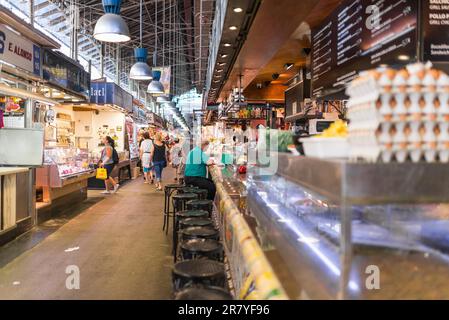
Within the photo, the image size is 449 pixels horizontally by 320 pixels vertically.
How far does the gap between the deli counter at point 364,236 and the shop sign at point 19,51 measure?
458 cm

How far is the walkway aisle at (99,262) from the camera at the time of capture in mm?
3840

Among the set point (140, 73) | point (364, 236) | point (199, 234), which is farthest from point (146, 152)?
point (364, 236)

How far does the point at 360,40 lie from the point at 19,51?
196 inches

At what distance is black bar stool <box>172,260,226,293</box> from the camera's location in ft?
7.24

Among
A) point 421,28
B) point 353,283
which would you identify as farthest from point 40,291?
point 421,28

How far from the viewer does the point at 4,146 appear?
617cm

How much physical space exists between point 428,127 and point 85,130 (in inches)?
507

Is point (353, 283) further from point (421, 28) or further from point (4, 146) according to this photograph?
point (4, 146)

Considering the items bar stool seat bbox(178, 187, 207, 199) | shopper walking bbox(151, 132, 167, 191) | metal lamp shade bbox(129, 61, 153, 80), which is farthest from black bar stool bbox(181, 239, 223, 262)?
shopper walking bbox(151, 132, 167, 191)

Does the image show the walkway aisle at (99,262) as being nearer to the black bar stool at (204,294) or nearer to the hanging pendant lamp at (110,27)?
the black bar stool at (204,294)

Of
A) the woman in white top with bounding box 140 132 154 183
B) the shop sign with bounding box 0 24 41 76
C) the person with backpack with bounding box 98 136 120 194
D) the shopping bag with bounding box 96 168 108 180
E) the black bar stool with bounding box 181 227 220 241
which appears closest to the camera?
the black bar stool with bounding box 181 227 220 241

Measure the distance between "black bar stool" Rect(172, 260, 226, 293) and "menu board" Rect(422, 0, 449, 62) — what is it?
1760 mm

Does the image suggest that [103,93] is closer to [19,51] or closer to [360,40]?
[19,51]

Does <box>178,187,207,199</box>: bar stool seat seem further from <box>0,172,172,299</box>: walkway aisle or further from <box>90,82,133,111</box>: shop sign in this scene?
<box>90,82,133,111</box>: shop sign
